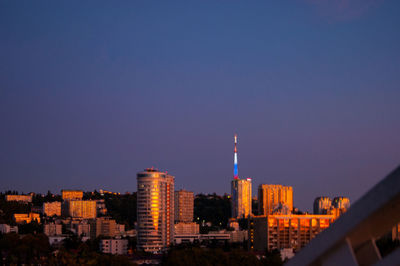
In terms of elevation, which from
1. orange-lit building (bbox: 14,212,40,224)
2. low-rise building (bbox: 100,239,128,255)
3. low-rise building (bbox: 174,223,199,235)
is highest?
orange-lit building (bbox: 14,212,40,224)

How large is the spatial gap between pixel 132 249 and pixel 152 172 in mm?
9649

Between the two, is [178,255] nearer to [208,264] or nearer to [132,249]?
[208,264]

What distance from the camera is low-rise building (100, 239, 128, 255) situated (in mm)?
69812

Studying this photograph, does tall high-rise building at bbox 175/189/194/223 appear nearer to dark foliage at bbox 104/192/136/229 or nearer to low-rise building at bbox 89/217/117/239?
dark foliage at bbox 104/192/136/229

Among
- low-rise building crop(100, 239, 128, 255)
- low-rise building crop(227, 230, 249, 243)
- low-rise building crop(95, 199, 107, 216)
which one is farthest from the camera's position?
low-rise building crop(95, 199, 107, 216)

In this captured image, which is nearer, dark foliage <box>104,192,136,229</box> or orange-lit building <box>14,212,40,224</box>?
orange-lit building <box>14,212,40,224</box>

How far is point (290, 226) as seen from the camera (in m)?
77.9

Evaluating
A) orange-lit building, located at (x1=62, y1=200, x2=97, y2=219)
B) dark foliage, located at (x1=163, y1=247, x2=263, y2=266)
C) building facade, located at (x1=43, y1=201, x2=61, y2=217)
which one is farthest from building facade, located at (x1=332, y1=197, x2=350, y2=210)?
dark foliage, located at (x1=163, y1=247, x2=263, y2=266)

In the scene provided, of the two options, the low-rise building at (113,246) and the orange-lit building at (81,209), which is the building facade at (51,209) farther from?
the low-rise building at (113,246)

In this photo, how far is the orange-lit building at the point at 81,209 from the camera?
116438mm

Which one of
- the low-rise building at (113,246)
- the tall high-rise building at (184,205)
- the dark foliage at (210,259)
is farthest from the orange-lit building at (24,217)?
the dark foliage at (210,259)

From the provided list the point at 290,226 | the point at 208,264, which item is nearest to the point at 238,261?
the point at 208,264

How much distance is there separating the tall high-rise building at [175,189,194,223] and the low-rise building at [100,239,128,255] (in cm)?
4322

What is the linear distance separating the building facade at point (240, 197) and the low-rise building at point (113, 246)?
146ft
